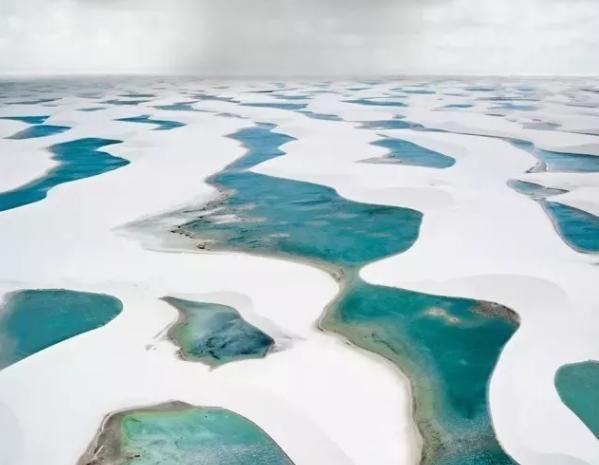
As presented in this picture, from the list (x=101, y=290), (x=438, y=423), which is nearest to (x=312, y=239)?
(x=101, y=290)

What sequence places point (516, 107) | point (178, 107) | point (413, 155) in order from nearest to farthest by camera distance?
point (413, 155) < point (516, 107) < point (178, 107)

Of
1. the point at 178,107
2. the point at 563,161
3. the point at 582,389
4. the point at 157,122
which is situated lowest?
Result: the point at 178,107

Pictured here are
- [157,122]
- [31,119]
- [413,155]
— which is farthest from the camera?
→ [31,119]

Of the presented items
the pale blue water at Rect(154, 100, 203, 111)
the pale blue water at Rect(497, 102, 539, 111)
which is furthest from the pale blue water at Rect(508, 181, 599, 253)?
the pale blue water at Rect(154, 100, 203, 111)

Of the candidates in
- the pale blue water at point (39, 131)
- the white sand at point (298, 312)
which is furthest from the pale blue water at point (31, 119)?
the white sand at point (298, 312)

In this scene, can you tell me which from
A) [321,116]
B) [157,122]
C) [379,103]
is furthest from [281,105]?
[157,122]

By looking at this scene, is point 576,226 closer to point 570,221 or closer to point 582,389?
point 570,221

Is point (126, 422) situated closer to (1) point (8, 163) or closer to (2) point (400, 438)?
(2) point (400, 438)
